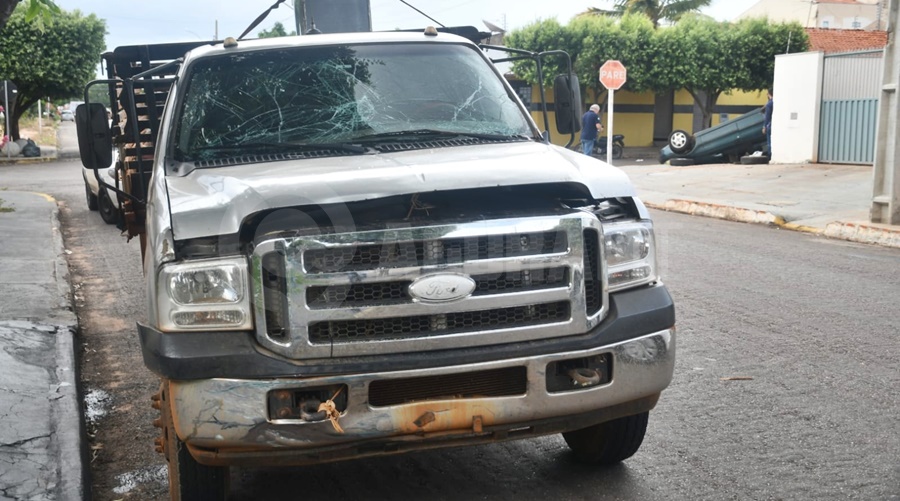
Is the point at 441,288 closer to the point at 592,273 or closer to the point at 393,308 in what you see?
the point at 393,308

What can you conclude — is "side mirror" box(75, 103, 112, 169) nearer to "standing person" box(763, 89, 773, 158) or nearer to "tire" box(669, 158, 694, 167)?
"standing person" box(763, 89, 773, 158)

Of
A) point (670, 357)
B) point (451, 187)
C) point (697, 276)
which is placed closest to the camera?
point (451, 187)

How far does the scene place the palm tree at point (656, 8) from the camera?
165ft

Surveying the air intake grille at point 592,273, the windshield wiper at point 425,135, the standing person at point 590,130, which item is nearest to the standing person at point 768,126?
the standing person at point 590,130

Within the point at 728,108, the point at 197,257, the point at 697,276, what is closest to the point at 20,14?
the point at 728,108

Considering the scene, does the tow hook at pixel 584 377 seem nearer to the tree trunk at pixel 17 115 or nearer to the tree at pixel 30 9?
the tree at pixel 30 9

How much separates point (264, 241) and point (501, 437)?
1.17m

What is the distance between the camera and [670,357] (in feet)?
13.1

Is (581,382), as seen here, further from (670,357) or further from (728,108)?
(728,108)

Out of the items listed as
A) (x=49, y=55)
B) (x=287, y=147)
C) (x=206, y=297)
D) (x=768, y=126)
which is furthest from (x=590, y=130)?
(x=206, y=297)

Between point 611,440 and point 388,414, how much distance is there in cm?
126

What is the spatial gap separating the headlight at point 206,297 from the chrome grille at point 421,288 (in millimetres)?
74

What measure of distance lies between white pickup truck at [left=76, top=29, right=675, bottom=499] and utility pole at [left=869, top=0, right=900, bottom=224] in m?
10.5

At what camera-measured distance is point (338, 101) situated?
5.03 metres
